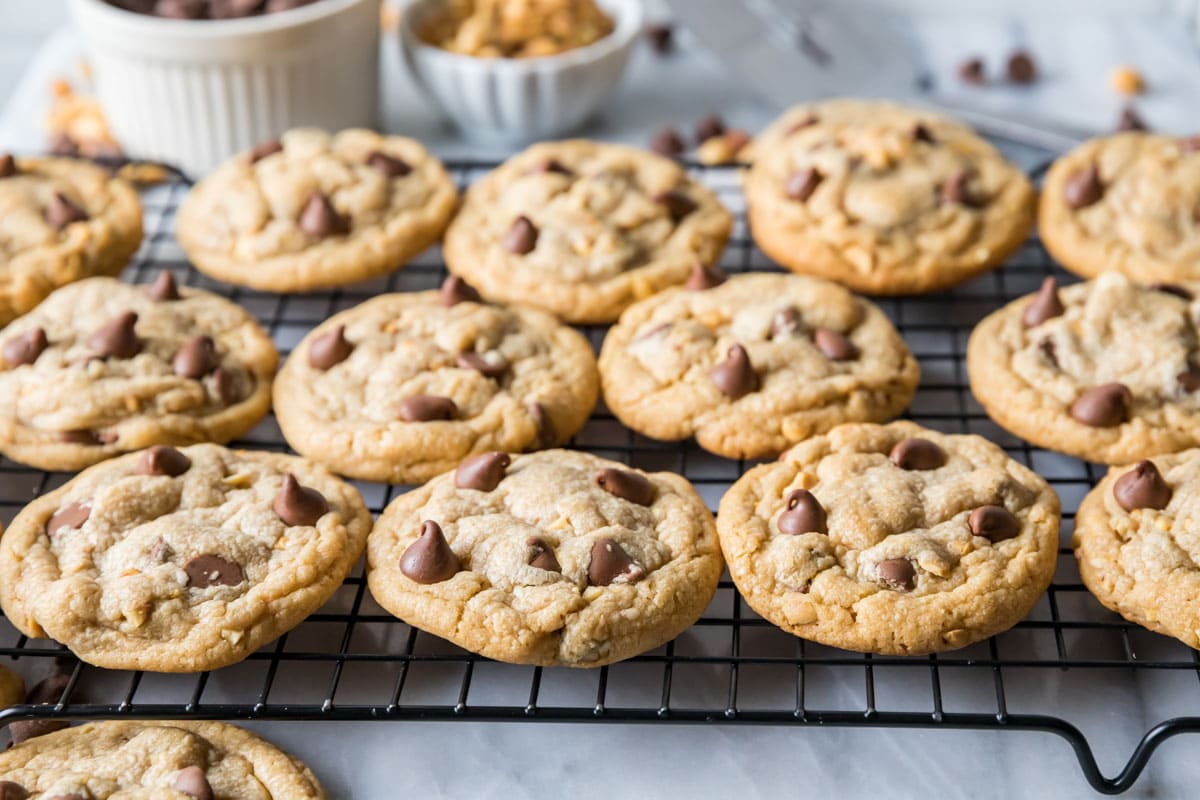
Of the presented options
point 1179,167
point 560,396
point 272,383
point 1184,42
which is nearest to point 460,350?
→ point 560,396

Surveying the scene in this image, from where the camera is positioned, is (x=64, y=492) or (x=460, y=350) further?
(x=460, y=350)

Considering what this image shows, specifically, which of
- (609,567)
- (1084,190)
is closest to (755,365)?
(609,567)

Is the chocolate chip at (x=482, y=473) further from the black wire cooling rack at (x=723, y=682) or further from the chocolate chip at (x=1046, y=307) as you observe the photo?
the chocolate chip at (x=1046, y=307)

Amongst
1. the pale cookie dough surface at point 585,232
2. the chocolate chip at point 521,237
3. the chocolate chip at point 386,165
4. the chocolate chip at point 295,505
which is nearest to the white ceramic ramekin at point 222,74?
the chocolate chip at point 386,165

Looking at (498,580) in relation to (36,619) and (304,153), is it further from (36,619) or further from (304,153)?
(304,153)

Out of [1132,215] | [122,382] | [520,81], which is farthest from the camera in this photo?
[520,81]

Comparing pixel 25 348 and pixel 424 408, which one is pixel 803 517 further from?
pixel 25 348
